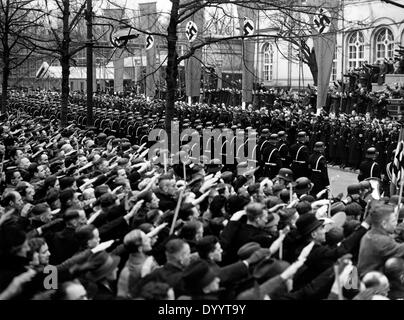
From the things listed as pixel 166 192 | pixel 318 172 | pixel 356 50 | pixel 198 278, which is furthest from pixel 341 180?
pixel 356 50

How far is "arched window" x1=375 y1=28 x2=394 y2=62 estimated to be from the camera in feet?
129

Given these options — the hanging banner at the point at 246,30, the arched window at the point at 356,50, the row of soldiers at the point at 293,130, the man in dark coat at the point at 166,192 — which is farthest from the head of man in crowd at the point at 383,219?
the arched window at the point at 356,50

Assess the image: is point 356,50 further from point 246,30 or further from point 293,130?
point 246,30

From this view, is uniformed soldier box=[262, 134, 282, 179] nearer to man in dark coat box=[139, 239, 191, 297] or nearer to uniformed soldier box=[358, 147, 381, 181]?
uniformed soldier box=[358, 147, 381, 181]

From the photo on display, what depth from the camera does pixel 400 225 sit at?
7113mm

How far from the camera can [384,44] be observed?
39.9 m

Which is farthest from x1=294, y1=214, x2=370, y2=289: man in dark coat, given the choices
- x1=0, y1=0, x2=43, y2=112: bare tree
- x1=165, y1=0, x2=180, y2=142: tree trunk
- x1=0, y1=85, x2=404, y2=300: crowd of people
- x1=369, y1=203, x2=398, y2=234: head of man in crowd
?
x1=0, y1=0, x2=43, y2=112: bare tree

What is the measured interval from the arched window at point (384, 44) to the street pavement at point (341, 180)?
21606mm

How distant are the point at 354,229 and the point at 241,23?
10436 millimetres

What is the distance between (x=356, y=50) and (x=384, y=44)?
125 inches

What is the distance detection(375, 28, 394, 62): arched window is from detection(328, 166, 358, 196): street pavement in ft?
70.9
